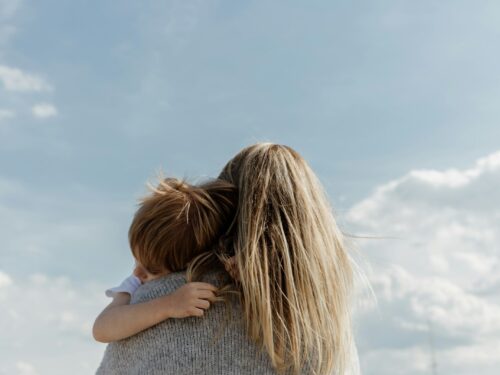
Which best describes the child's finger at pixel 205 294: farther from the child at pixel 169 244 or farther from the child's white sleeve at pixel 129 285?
the child's white sleeve at pixel 129 285

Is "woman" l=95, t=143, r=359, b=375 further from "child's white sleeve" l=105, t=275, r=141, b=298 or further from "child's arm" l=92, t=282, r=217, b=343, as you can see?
"child's white sleeve" l=105, t=275, r=141, b=298

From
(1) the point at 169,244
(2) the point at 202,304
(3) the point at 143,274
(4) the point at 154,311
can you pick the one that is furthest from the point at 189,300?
(3) the point at 143,274

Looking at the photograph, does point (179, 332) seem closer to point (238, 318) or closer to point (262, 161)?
point (238, 318)

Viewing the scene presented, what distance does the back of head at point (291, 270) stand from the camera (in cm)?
333

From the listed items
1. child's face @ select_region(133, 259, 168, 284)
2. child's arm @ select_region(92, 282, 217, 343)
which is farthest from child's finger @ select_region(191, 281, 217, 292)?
child's face @ select_region(133, 259, 168, 284)

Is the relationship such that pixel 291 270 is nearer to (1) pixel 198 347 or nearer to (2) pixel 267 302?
(2) pixel 267 302

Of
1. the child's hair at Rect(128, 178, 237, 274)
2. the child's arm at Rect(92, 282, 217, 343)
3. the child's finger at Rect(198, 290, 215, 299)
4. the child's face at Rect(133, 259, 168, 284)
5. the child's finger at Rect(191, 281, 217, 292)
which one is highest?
the child's hair at Rect(128, 178, 237, 274)

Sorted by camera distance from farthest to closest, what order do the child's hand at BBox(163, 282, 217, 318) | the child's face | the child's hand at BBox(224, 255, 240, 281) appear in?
the child's face
the child's hand at BBox(224, 255, 240, 281)
the child's hand at BBox(163, 282, 217, 318)

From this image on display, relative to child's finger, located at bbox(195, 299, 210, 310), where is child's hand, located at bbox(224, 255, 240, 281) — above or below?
above

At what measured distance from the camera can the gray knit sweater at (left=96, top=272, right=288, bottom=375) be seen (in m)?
3.29

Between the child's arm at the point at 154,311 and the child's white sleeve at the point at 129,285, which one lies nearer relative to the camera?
the child's arm at the point at 154,311

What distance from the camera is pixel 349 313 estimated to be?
3570 millimetres

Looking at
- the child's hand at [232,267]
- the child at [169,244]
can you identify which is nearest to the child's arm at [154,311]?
the child at [169,244]

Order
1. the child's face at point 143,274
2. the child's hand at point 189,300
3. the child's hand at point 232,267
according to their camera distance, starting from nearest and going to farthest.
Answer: the child's hand at point 189,300 → the child's hand at point 232,267 → the child's face at point 143,274
